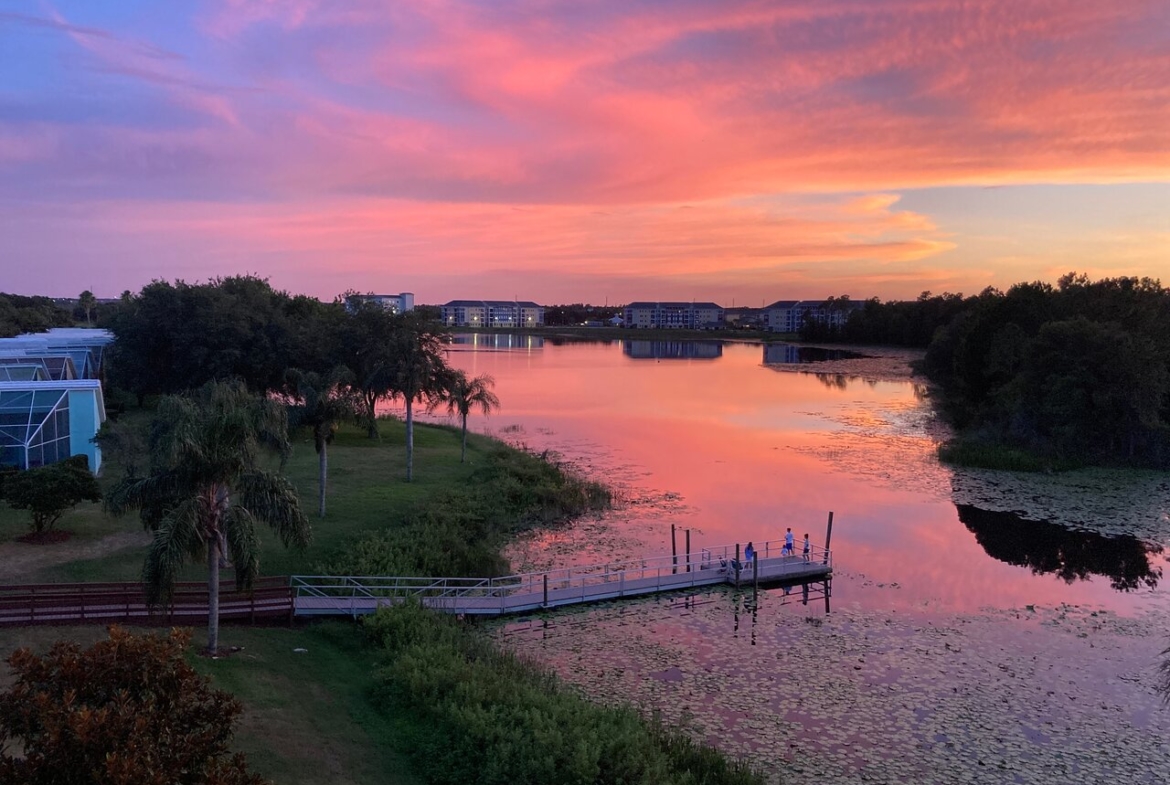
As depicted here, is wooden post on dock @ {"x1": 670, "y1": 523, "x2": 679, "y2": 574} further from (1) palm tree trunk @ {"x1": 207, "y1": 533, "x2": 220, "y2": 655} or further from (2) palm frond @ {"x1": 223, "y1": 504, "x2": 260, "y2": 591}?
(1) palm tree trunk @ {"x1": 207, "y1": 533, "x2": 220, "y2": 655}

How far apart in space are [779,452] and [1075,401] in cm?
1954

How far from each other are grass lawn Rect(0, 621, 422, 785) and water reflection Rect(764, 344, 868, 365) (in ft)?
415

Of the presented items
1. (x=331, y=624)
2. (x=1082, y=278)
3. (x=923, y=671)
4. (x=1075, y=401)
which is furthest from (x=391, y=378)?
(x=1082, y=278)

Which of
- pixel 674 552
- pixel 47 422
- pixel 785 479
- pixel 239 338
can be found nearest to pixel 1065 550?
pixel 785 479

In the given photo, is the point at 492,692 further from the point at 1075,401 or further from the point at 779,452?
the point at 1075,401

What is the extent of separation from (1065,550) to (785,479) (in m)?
14.9

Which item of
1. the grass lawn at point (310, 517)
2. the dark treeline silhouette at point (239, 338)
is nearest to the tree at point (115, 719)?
the grass lawn at point (310, 517)

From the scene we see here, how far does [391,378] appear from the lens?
138 ft

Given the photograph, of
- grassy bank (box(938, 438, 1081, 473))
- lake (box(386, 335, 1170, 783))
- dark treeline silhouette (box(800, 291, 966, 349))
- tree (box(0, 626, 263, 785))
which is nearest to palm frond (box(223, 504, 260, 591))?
tree (box(0, 626, 263, 785))

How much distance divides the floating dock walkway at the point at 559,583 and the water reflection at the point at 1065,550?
8.59 m

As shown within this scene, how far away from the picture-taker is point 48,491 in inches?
1003

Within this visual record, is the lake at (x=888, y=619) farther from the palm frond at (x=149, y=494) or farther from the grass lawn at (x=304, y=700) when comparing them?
the palm frond at (x=149, y=494)

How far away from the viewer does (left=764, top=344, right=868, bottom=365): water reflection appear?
478 feet

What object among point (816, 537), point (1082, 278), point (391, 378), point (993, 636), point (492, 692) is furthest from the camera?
point (1082, 278)
